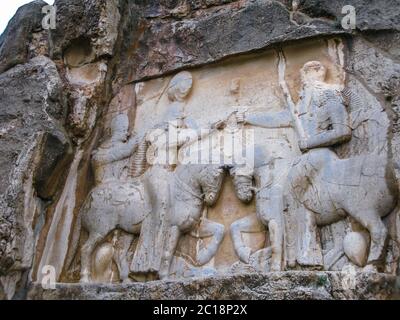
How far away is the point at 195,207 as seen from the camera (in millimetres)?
5223

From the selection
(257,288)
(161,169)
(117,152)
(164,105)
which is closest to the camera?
(257,288)

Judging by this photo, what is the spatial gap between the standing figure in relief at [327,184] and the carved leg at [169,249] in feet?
2.80

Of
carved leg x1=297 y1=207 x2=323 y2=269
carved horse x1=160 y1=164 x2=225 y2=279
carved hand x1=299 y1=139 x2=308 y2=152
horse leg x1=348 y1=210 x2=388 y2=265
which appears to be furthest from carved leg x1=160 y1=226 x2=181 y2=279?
horse leg x1=348 y1=210 x2=388 y2=265

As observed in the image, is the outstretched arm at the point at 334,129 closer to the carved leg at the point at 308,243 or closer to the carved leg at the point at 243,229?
the carved leg at the point at 308,243

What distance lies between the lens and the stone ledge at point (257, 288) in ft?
14.2

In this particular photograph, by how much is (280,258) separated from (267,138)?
3.25 feet

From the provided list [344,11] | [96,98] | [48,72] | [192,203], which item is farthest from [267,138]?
[48,72]

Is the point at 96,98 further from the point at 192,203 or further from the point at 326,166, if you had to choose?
the point at 326,166

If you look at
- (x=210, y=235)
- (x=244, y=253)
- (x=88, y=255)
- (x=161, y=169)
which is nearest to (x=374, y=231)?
(x=244, y=253)

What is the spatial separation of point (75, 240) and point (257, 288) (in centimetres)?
170

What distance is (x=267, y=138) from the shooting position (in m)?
5.32

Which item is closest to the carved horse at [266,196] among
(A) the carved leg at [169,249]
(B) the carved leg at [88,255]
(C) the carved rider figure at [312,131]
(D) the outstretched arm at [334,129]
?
(C) the carved rider figure at [312,131]

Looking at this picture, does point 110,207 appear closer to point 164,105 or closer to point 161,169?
point 161,169

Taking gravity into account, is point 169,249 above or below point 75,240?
below
